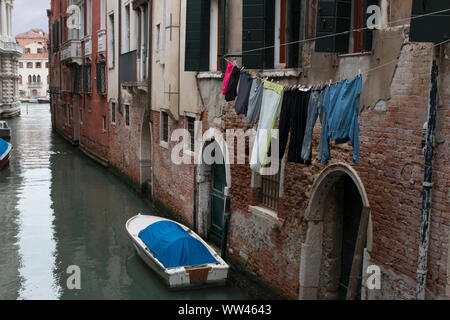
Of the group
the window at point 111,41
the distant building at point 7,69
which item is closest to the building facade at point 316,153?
the window at point 111,41

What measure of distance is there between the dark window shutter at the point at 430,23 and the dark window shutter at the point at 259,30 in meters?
3.38

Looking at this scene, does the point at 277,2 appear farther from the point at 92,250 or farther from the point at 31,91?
the point at 31,91

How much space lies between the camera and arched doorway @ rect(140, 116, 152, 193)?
55.7ft

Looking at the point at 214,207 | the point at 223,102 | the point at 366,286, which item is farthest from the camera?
the point at 214,207

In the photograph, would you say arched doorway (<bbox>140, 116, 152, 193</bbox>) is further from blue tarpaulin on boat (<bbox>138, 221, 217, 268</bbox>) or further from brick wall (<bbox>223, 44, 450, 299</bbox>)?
brick wall (<bbox>223, 44, 450, 299</bbox>)

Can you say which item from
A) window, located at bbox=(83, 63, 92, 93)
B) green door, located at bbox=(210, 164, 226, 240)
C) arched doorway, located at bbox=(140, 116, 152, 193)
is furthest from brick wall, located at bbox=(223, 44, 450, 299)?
window, located at bbox=(83, 63, 92, 93)

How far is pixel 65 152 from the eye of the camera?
2714cm

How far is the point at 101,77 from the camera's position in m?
22.5

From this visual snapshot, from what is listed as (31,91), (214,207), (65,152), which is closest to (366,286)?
(214,207)

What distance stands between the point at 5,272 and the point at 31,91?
84167 millimetres

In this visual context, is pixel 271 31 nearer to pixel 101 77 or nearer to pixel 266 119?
pixel 266 119

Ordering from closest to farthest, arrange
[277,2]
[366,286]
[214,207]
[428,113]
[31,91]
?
[428,113], [366,286], [277,2], [214,207], [31,91]

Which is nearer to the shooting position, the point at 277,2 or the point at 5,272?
the point at 277,2

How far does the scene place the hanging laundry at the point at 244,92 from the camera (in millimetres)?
8180
